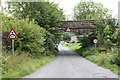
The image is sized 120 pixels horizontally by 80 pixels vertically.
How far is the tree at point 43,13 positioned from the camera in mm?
21344

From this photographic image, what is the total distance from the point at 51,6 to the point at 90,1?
40.5 m

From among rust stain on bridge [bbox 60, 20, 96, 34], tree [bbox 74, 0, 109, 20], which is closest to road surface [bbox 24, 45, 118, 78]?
rust stain on bridge [bbox 60, 20, 96, 34]

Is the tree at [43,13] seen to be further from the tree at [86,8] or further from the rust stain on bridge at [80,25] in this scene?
the tree at [86,8]

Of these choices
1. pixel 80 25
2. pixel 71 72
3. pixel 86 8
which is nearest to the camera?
pixel 71 72

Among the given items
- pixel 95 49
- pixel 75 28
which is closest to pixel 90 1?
pixel 75 28

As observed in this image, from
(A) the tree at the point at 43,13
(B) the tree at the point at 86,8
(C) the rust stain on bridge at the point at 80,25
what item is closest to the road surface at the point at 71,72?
(A) the tree at the point at 43,13

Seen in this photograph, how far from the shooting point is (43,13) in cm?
2230

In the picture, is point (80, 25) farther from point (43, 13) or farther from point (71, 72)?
point (71, 72)

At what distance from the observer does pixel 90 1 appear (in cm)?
6047

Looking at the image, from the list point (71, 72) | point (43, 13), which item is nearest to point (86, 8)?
point (43, 13)

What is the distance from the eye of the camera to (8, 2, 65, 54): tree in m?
21.3

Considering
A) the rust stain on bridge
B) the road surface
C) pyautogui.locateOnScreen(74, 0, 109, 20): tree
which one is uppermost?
pyautogui.locateOnScreen(74, 0, 109, 20): tree

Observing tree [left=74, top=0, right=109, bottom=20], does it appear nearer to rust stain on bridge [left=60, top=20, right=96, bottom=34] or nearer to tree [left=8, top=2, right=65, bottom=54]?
rust stain on bridge [left=60, top=20, right=96, bottom=34]

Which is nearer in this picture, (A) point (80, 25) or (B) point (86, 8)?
(A) point (80, 25)
